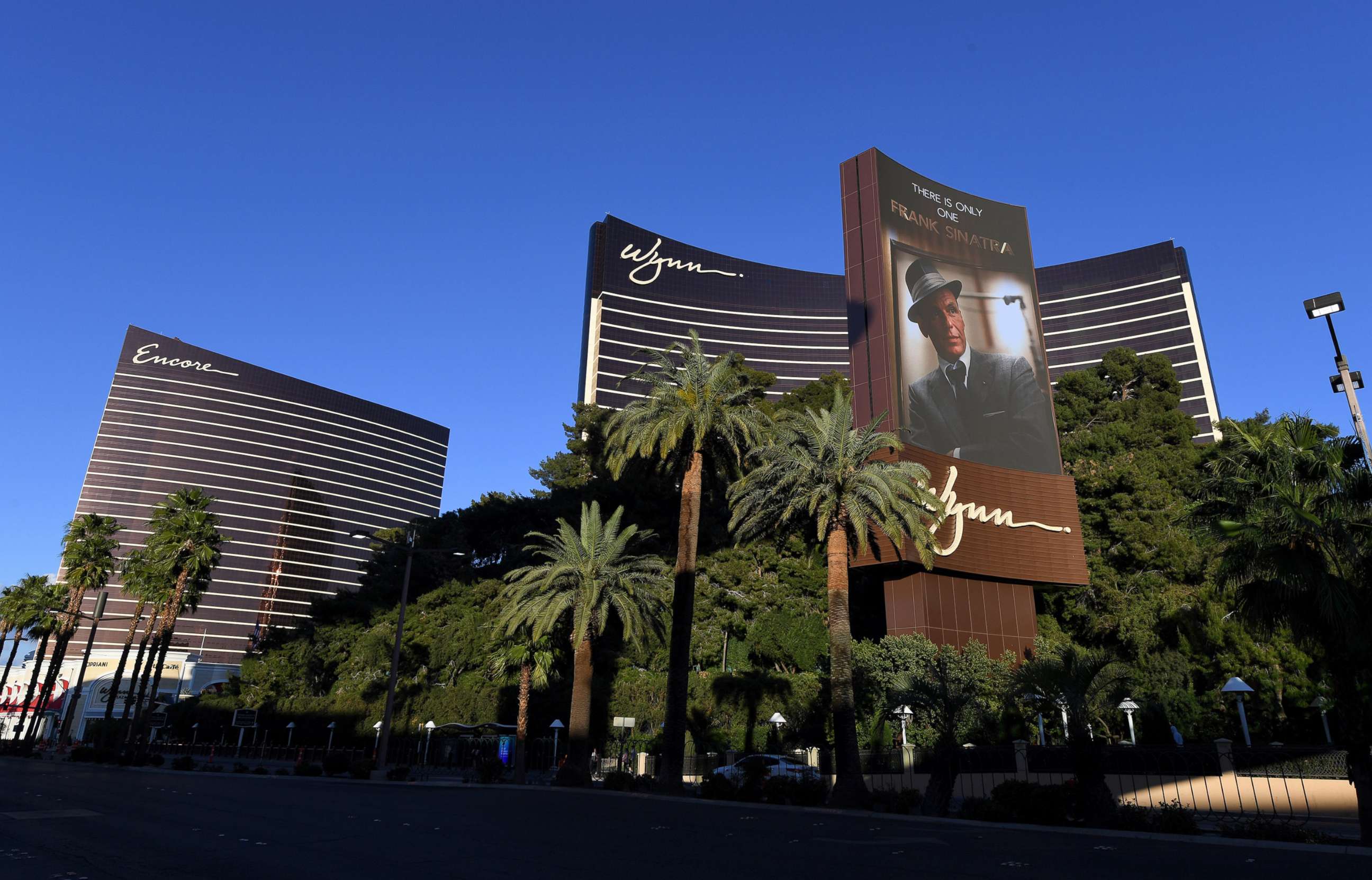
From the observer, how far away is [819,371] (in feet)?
464

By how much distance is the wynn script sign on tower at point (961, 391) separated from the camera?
48812 mm

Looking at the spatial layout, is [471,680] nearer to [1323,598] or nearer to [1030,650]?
[1030,650]

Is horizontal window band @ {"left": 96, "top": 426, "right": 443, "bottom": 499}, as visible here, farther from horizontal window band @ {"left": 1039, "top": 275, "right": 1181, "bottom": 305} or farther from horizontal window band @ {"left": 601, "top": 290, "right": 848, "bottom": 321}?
horizontal window band @ {"left": 1039, "top": 275, "right": 1181, "bottom": 305}

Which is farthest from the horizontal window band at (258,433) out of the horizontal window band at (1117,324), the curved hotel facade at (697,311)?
the horizontal window band at (1117,324)

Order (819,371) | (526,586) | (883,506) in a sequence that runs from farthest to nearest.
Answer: (819,371) → (526,586) → (883,506)

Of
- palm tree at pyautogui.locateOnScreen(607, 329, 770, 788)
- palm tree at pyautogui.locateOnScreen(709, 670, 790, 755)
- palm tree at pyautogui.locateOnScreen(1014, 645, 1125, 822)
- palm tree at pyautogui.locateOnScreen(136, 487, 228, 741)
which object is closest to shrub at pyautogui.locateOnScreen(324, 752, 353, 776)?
palm tree at pyautogui.locateOnScreen(607, 329, 770, 788)

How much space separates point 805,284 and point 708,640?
102 m

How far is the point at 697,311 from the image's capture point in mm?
136625

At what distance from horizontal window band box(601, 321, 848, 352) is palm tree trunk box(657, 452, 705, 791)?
309 feet

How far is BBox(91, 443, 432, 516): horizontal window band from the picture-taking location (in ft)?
513

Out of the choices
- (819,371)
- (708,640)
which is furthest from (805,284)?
(708,640)

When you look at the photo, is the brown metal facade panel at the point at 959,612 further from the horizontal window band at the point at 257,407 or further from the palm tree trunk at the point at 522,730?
the horizontal window band at the point at 257,407

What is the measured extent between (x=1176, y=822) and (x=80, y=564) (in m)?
70.4

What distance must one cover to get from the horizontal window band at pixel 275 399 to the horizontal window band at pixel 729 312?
275 ft
